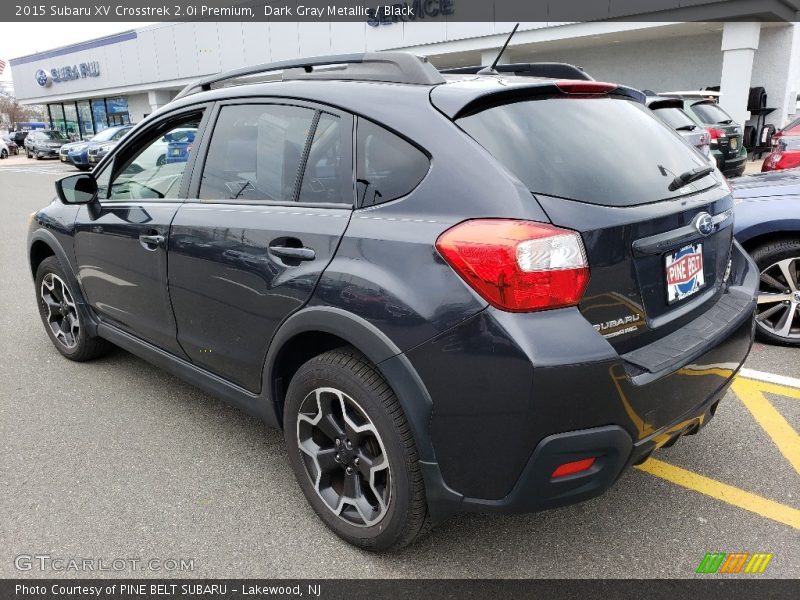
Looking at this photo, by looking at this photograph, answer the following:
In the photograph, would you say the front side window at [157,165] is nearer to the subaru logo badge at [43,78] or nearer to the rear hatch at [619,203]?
the rear hatch at [619,203]

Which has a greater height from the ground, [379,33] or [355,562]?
[379,33]

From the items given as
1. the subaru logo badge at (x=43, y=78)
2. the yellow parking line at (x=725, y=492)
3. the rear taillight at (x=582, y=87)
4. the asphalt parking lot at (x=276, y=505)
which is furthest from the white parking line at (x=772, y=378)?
the subaru logo badge at (x=43, y=78)

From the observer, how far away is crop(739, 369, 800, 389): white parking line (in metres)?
3.77

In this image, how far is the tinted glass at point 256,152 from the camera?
2.58 m

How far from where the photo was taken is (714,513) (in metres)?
2.60

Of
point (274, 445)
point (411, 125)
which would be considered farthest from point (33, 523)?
point (411, 125)

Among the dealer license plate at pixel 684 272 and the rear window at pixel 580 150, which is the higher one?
the rear window at pixel 580 150

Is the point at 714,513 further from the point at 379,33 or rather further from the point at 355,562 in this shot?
the point at 379,33

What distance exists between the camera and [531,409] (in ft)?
6.06

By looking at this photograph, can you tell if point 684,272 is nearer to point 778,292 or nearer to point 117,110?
point 778,292

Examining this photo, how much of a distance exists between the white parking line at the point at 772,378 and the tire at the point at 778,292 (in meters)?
0.47

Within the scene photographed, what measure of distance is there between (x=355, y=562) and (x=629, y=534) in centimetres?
108

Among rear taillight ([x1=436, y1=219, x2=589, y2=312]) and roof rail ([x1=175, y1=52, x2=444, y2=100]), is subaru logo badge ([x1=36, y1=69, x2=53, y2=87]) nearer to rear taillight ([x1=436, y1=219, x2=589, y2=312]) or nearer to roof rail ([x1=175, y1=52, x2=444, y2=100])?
roof rail ([x1=175, y1=52, x2=444, y2=100])

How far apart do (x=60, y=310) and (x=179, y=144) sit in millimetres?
1938
